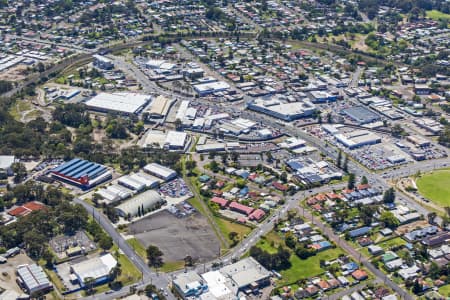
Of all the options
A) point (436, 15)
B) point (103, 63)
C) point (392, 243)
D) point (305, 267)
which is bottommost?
point (305, 267)

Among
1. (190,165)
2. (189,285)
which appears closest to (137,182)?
(190,165)

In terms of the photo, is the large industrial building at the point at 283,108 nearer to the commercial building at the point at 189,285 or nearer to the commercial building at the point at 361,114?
the commercial building at the point at 361,114

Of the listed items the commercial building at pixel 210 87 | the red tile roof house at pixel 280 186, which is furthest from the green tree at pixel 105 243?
the commercial building at pixel 210 87

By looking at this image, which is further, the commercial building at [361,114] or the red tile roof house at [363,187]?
the commercial building at [361,114]

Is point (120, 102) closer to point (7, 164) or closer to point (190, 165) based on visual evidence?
point (190, 165)

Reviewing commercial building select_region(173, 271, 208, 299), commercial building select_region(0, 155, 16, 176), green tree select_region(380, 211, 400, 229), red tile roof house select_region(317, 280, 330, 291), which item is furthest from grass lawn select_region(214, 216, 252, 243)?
commercial building select_region(0, 155, 16, 176)

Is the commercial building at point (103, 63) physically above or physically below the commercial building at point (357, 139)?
above
